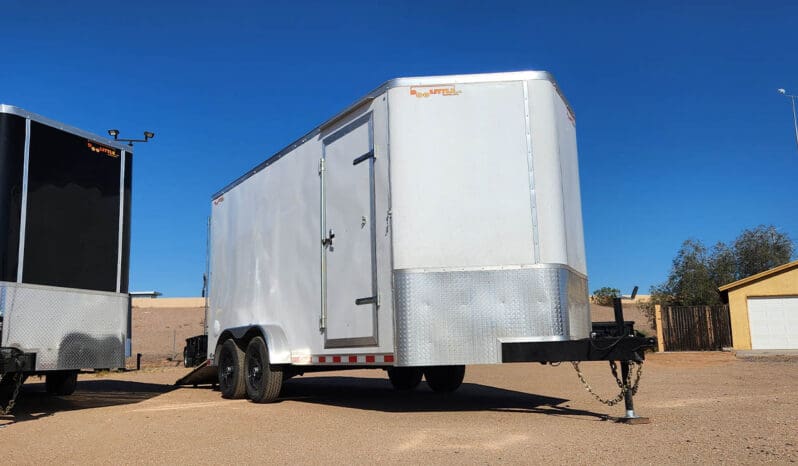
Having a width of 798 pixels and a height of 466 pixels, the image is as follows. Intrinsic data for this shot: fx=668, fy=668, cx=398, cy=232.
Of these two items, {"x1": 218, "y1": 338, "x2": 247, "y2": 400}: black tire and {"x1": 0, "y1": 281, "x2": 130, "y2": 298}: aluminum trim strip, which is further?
{"x1": 218, "y1": 338, "x2": 247, "y2": 400}: black tire

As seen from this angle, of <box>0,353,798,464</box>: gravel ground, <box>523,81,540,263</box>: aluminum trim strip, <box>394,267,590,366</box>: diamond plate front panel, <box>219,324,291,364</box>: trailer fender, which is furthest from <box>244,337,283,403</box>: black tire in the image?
<box>523,81,540,263</box>: aluminum trim strip

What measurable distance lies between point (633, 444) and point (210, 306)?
26.8 ft

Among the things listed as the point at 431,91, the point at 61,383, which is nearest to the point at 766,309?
the point at 431,91

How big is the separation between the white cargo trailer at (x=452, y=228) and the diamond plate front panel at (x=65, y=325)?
2824mm

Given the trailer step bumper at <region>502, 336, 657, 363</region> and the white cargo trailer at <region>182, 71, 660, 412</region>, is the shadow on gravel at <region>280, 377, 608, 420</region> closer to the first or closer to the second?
the trailer step bumper at <region>502, 336, 657, 363</region>

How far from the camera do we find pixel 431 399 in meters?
9.55

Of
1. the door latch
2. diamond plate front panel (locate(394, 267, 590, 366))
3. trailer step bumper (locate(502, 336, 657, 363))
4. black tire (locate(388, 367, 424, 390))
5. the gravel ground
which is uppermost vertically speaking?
the door latch

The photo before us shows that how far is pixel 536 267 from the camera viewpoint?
6.98 meters

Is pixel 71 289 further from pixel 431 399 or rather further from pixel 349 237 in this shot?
pixel 431 399

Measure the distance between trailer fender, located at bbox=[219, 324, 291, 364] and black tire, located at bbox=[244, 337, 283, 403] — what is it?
117 millimetres

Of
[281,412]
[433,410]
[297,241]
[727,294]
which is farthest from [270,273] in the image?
[727,294]

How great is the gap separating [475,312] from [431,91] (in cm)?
248

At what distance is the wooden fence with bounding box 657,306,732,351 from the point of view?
23.7 m

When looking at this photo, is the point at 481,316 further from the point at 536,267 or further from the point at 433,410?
the point at 433,410
